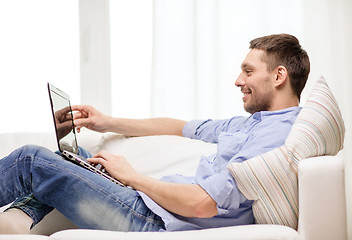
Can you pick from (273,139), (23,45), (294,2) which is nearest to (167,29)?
(294,2)

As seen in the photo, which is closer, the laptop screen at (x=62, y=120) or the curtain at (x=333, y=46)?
the laptop screen at (x=62, y=120)

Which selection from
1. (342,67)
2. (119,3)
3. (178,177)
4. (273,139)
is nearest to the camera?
(273,139)

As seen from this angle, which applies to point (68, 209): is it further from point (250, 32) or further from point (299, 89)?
point (250, 32)

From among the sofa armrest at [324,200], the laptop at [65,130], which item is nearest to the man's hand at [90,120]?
the laptop at [65,130]

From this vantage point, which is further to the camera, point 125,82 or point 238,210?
point 125,82

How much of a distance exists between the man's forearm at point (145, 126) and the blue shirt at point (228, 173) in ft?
1.37

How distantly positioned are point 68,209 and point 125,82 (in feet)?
5.63

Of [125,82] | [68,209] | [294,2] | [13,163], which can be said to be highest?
[294,2]

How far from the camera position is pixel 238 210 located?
126 centimetres

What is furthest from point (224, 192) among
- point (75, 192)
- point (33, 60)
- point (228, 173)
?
point (33, 60)

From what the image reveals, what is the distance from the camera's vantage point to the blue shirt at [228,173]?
1188 mm

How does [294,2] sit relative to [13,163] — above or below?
above

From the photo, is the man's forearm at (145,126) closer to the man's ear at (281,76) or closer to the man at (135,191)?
the man at (135,191)

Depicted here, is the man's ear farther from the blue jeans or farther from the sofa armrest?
the blue jeans
